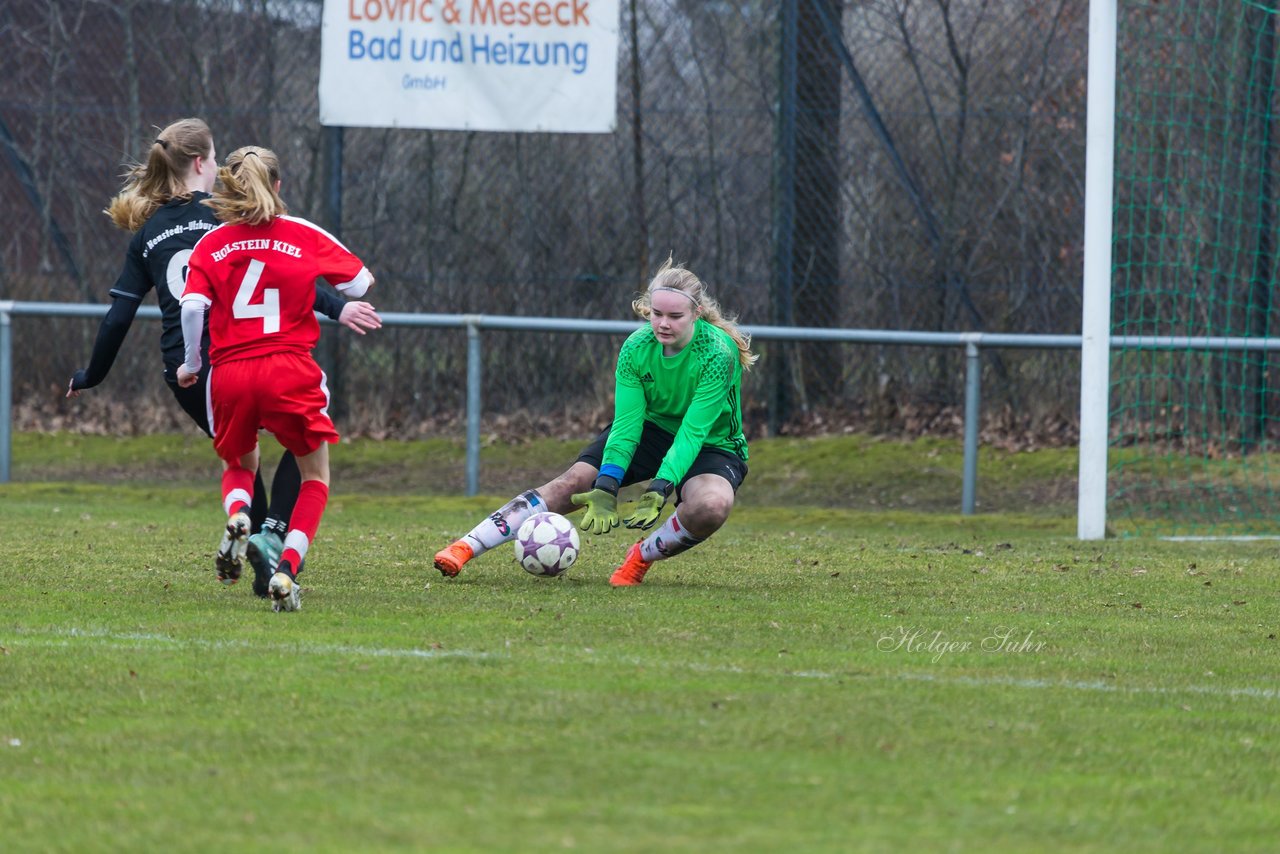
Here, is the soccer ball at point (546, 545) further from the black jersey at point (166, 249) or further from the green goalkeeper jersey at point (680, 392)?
the black jersey at point (166, 249)

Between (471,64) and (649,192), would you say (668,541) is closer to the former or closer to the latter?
(471,64)

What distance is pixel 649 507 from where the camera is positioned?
626 centimetres

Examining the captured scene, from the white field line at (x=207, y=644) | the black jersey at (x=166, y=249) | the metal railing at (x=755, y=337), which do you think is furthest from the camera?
the metal railing at (x=755, y=337)

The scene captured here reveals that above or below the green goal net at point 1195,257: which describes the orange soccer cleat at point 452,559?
below

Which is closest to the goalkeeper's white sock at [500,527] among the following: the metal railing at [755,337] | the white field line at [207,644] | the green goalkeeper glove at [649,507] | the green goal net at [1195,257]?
the green goalkeeper glove at [649,507]

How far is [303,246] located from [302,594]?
126 centimetres

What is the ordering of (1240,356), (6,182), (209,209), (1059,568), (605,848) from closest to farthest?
(605,848) → (209,209) → (1059,568) → (1240,356) → (6,182)

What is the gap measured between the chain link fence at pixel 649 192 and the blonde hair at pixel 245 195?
21.2 ft

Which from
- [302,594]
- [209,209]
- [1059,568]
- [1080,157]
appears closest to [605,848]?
[302,594]

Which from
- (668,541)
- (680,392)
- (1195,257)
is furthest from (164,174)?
(1195,257)

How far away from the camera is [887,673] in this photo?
475cm

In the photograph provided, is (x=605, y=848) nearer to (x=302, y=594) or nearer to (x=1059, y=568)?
(x=302, y=594)

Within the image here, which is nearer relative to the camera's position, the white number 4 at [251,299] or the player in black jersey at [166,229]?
the white number 4 at [251,299]

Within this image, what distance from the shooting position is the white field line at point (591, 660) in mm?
4633
